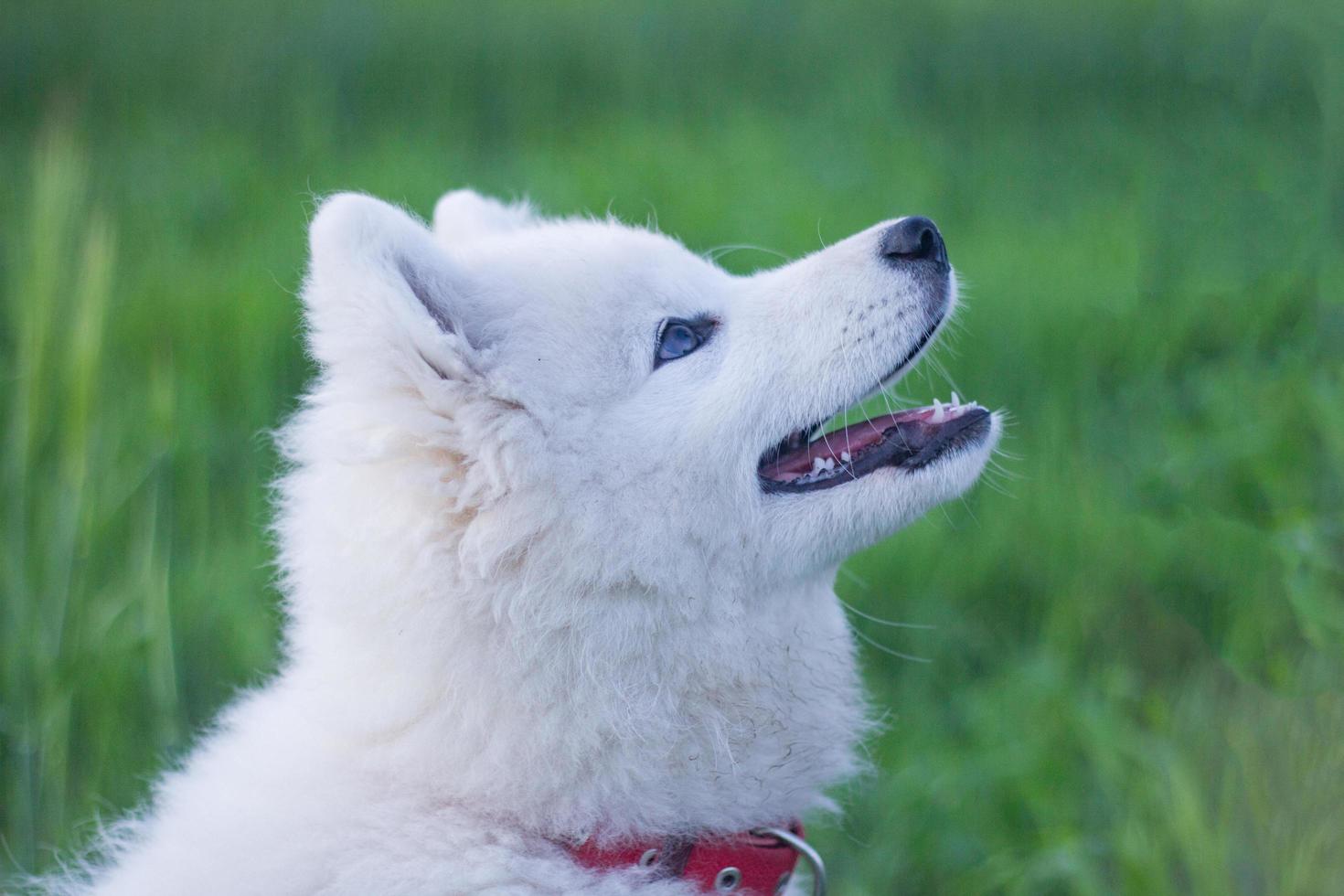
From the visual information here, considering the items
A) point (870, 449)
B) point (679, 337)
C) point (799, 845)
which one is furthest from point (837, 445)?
point (799, 845)

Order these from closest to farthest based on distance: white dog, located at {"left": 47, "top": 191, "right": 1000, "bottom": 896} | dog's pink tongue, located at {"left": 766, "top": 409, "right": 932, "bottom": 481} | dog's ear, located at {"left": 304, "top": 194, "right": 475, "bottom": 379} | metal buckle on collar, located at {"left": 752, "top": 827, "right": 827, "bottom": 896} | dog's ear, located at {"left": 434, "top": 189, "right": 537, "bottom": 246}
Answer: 1. dog's ear, located at {"left": 304, "top": 194, "right": 475, "bottom": 379}
2. white dog, located at {"left": 47, "top": 191, "right": 1000, "bottom": 896}
3. metal buckle on collar, located at {"left": 752, "top": 827, "right": 827, "bottom": 896}
4. dog's pink tongue, located at {"left": 766, "top": 409, "right": 932, "bottom": 481}
5. dog's ear, located at {"left": 434, "top": 189, "right": 537, "bottom": 246}

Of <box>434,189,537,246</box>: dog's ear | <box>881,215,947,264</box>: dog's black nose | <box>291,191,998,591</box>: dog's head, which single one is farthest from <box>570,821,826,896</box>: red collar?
<box>434,189,537,246</box>: dog's ear

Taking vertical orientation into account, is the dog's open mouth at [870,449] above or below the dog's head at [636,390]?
below

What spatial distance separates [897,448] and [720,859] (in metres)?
0.87

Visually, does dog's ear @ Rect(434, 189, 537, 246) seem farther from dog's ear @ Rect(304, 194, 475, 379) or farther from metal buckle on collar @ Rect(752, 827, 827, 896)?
metal buckle on collar @ Rect(752, 827, 827, 896)

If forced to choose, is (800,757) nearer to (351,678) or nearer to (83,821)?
(351,678)

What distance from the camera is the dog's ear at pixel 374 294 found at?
6.88 feet

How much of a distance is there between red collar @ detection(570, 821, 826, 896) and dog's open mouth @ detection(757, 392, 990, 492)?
69 cm

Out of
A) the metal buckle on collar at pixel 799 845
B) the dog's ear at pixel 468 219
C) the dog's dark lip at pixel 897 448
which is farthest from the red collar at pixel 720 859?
the dog's ear at pixel 468 219

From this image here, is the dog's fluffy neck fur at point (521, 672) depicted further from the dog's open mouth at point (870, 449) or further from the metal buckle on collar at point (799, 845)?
the dog's open mouth at point (870, 449)

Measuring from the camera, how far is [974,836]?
3455 millimetres

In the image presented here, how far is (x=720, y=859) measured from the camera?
2.39 metres

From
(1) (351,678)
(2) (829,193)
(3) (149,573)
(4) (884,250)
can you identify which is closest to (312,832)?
(1) (351,678)

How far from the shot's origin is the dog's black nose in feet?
8.38
